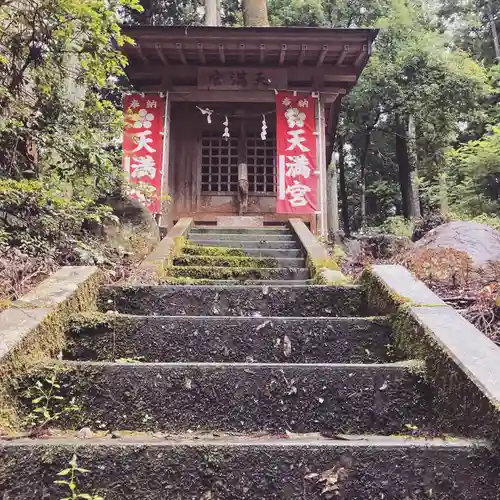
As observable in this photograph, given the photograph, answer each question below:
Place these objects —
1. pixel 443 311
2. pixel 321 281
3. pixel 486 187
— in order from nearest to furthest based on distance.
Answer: pixel 443 311
pixel 321 281
pixel 486 187

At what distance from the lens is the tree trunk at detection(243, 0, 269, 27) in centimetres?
1334

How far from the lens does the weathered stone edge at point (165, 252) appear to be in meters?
5.01

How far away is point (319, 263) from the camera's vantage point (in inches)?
204

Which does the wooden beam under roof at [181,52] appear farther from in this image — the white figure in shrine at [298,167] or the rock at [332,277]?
the rock at [332,277]

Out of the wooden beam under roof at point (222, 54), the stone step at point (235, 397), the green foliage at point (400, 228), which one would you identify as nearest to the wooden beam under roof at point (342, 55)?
the wooden beam under roof at point (222, 54)

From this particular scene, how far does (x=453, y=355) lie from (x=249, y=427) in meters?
1.00

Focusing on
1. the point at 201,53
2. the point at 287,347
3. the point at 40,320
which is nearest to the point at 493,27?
the point at 201,53

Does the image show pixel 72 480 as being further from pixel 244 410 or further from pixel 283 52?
pixel 283 52

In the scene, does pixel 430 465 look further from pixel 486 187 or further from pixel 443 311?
pixel 486 187

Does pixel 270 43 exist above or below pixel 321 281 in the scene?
above

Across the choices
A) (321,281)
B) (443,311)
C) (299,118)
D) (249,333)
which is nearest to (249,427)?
(249,333)

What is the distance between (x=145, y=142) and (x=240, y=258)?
16.0ft

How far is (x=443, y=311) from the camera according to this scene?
2852mm

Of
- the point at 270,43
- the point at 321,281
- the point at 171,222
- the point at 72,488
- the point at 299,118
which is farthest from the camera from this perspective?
the point at 171,222
